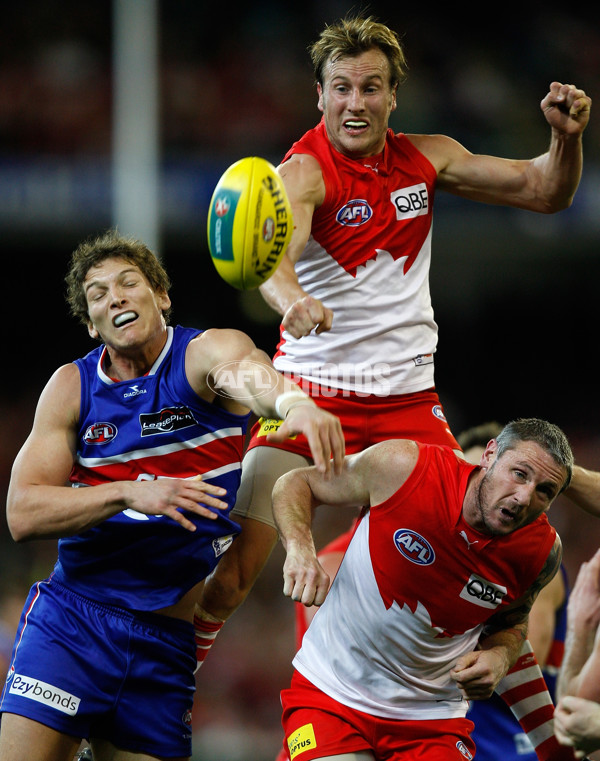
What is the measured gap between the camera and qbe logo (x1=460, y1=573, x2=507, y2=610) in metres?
3.92

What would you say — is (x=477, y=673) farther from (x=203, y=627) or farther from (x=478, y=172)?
(x=478, y=172)

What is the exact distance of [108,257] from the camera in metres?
4.14

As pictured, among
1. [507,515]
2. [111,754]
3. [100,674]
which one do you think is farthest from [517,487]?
[111,754]

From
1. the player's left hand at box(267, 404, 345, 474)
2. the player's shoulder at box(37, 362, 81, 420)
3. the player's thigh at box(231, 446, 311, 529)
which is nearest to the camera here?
the player's left hand at box(267, 404, 345, 474)

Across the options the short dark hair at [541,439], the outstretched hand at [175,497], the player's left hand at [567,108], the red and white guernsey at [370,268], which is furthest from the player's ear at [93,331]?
the player's left hand at [567,108]

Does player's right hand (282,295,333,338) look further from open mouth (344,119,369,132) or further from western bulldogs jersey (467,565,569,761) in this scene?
western bulldogs jersey (467,565,569,761)

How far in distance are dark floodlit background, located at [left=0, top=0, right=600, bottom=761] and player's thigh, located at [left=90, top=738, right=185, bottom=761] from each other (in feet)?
20.9

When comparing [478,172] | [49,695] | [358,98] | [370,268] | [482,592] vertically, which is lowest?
[49,695]

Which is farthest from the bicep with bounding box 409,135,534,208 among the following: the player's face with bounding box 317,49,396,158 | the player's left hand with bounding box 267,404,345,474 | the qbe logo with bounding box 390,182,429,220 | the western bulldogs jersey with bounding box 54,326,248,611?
the player's left hand with bounding box 267,404,345,474

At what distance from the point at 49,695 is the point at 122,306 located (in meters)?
1.37

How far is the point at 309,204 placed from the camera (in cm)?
429

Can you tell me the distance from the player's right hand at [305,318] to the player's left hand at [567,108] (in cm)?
134

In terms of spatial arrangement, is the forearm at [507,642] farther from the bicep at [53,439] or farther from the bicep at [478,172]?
the bicep at [478,172]

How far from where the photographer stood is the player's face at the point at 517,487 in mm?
3709
